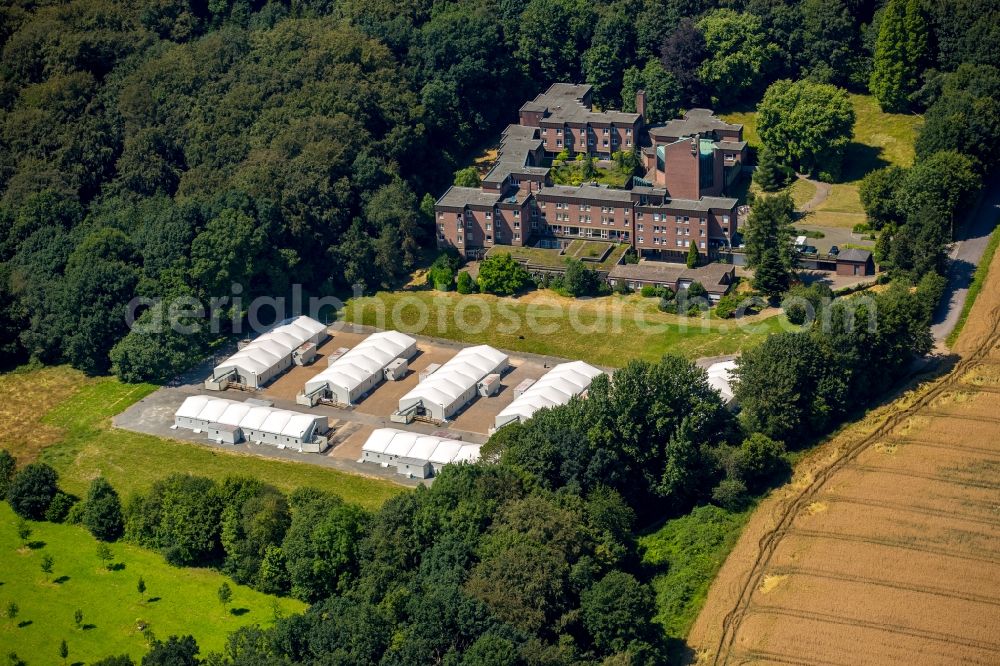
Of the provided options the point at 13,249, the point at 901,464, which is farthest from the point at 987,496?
the point at 13,249

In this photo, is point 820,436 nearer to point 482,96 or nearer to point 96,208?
point 482,96

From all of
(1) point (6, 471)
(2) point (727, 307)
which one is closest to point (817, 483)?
(2) point (727, 307)

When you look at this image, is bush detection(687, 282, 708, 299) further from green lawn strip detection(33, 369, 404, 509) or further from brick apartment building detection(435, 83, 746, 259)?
green lawn strip detection(33, 369, 404, 509)

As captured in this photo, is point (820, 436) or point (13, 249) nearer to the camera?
point (820, 436)

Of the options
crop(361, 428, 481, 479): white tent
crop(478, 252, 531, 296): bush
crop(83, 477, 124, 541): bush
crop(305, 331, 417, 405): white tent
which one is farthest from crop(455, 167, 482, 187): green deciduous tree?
crop(83, 477, 124, 541): bush

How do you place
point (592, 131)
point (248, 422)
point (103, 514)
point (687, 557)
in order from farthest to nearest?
point (592, 131) → point (248, 422) → point (103, 514) → point (687, 557)

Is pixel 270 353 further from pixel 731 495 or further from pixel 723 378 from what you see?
pixel 731 495
